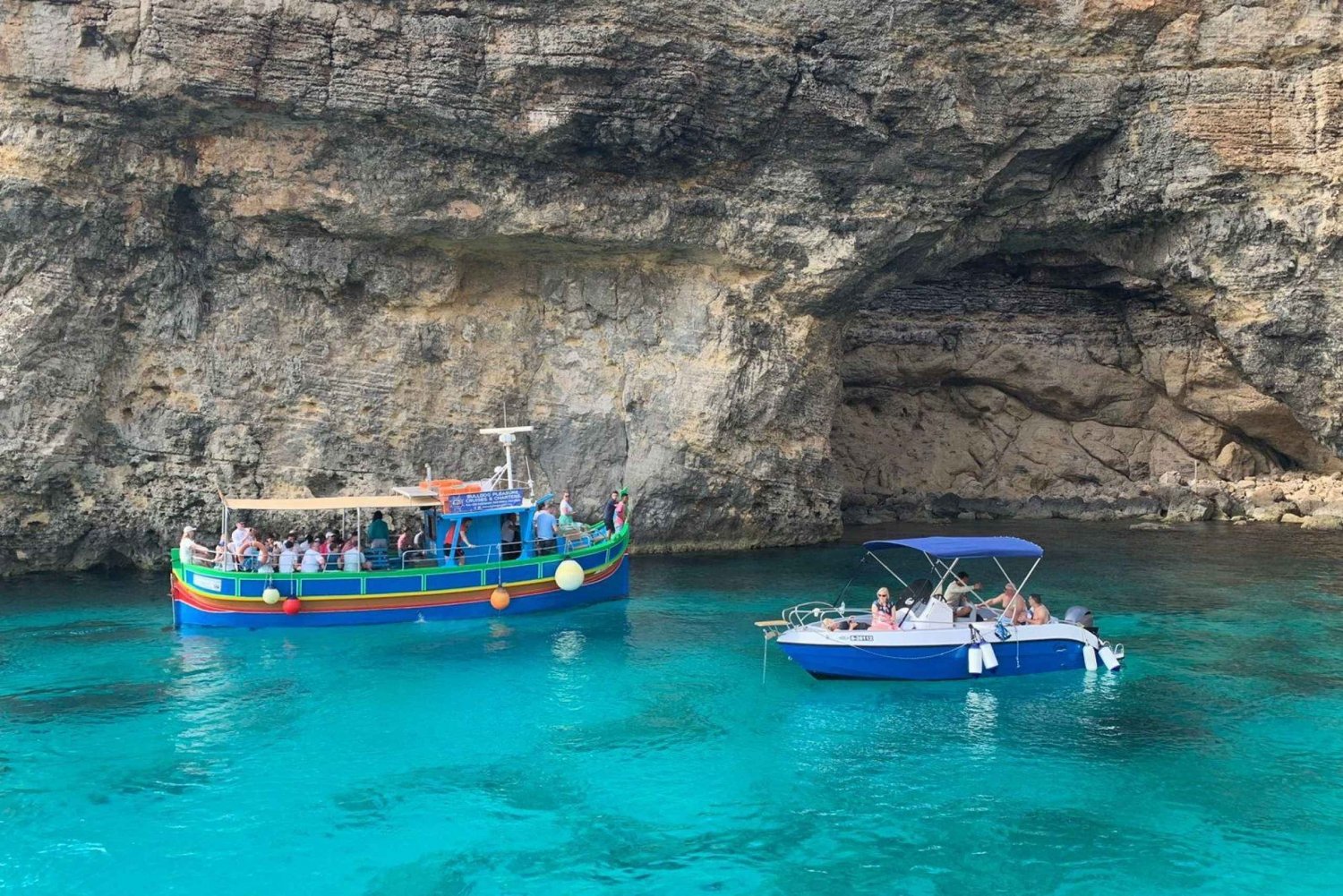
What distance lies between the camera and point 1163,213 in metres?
29.3

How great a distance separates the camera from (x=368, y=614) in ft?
71.8

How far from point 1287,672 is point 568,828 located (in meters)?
12.2

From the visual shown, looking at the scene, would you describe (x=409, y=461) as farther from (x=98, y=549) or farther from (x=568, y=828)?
(x=568, y=828)

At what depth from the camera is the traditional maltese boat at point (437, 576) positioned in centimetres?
2150

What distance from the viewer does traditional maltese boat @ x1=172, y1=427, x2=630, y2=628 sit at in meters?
21.5

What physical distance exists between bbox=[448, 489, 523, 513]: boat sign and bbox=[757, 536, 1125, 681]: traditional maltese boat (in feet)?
25.7

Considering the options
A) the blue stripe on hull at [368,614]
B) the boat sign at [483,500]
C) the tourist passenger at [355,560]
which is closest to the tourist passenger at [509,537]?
the boat sign at [483,500]

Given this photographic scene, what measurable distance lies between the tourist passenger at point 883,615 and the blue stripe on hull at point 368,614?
794cm

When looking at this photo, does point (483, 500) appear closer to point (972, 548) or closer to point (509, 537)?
point (509, 537)

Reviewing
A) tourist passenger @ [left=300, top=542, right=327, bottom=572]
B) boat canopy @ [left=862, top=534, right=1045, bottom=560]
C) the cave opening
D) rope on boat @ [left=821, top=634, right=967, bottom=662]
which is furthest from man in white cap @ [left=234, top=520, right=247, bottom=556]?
the cave opening

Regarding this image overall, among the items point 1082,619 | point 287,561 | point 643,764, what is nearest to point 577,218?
point 287,561

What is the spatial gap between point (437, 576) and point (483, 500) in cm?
187

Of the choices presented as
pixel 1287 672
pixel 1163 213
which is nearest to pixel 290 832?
pixel 1287 672

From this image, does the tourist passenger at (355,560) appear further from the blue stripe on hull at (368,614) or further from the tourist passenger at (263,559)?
the tourist passenger at (263,559)
